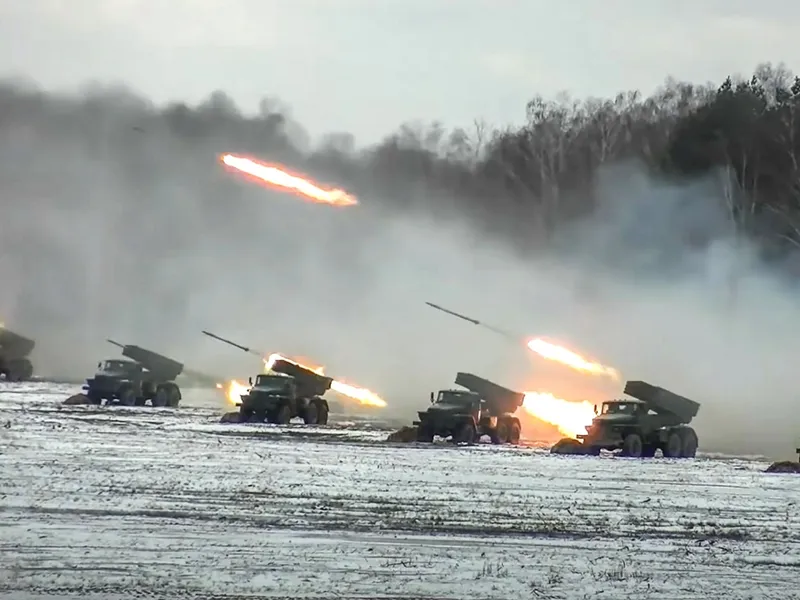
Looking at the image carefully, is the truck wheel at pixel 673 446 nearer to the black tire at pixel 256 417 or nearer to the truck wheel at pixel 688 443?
the truck wheel at pixel 688 443

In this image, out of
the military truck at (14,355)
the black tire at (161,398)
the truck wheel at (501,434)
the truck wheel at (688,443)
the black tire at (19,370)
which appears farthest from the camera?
the black tire at (19,370)

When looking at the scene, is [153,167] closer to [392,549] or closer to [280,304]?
[280,304]

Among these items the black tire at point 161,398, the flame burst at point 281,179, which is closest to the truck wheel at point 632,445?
the flame burst at point 281,179

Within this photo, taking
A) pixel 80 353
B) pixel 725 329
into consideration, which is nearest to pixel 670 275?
pixel 725 329

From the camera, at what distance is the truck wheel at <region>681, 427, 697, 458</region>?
Answer: 4593 cm

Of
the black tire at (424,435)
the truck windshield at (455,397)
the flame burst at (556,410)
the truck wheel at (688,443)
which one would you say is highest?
the flame burst at (556,410)

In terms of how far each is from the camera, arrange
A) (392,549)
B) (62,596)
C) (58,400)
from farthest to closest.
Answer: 1. (58,400)
2. (392,549)
3. (62,596)

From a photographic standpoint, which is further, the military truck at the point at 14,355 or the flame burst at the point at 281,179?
the military truck at the point at 14,355

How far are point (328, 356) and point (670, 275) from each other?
17713mm

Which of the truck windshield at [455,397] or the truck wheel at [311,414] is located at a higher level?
the truck windshield at [455,397]

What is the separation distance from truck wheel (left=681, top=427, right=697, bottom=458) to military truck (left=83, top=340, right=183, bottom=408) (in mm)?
26103

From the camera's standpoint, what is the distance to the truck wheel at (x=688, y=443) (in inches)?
1808

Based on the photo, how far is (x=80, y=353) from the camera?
3580 inches

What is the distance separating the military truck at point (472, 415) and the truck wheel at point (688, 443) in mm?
7055
